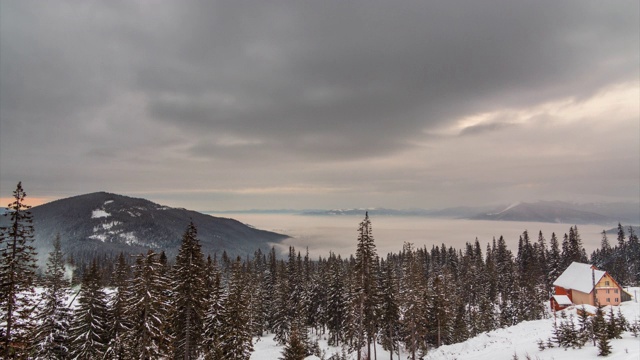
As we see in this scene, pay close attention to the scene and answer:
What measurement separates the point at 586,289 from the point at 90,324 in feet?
266

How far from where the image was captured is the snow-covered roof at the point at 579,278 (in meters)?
63.3

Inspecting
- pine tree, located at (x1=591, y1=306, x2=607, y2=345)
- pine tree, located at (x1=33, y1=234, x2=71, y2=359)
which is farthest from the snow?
pine tree, located at (x1=33, y1=234, x2=71, y2=359)

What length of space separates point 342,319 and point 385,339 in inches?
340

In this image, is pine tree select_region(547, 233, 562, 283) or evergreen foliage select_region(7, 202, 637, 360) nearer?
evergreen foliage select_region(7, 202, 637, 360)

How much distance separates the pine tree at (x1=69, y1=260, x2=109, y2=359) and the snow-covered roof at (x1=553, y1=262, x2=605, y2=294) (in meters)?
79.3

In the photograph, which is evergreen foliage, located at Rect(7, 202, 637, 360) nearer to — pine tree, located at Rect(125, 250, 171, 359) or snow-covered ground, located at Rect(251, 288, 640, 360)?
pine tree, located at Rect(125, 250, 171, 359)

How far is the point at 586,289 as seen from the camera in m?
62.6

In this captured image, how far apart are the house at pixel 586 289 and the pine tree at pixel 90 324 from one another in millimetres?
77823

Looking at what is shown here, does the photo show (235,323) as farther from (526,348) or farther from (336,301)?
(526,348)

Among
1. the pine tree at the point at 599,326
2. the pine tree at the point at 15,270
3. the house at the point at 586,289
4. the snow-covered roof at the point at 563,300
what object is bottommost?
the snow-covered roof at the point at 563,300

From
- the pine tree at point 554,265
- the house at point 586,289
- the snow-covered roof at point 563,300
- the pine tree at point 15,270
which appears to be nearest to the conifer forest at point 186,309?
the pine tree at point 15,270

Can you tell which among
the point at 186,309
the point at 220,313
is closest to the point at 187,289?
the point at 186,309

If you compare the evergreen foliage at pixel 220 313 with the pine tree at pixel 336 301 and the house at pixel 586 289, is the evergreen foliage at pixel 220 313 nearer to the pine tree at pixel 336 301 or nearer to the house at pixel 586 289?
the pine tree at pixel 336 301

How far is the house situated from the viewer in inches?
2464
